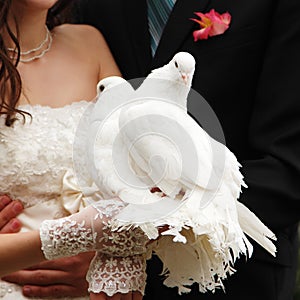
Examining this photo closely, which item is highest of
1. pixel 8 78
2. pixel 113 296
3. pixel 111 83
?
pixel 111 83

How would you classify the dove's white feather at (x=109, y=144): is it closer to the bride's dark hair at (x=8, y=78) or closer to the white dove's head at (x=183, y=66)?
the white dove's head at (x=183, y=66)

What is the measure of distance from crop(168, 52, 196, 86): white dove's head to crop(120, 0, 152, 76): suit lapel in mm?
686

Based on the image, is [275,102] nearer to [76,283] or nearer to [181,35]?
[181,35]

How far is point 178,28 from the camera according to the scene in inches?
121

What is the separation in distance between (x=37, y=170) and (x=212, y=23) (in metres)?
0.76

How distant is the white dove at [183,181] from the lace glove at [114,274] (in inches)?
4.2

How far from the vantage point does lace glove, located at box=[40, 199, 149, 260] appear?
2.52 meters

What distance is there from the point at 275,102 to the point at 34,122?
2.61ft

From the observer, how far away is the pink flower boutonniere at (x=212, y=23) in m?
3.04

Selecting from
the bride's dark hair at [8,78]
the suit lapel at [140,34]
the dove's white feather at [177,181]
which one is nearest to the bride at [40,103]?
the bride's dark hair at [8,78]

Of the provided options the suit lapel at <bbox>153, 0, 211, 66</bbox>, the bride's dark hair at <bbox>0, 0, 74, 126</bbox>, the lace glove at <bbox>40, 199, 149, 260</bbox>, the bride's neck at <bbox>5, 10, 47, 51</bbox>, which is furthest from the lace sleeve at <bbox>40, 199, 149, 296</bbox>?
the bride's neck at <bbox>5, 10, 47, 51</bbox>

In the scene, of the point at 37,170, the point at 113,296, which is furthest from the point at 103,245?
the point at 37,170

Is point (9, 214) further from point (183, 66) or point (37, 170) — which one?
point (183, 66)

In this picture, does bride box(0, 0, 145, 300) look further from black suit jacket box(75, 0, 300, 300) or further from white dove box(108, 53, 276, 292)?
white dove box(108, 53, 276, 292)
